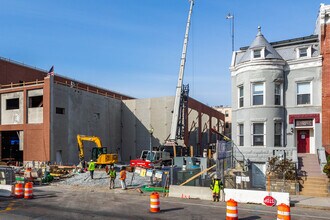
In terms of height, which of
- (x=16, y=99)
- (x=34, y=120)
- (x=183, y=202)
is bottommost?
(x=183, y=202)

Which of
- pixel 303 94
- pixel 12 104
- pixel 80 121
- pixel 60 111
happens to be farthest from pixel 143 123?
pixel 303 94

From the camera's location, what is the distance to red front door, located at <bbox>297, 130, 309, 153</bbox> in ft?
92.2

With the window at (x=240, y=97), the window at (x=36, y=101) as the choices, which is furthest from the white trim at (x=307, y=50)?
the window at (x=36, y=101)

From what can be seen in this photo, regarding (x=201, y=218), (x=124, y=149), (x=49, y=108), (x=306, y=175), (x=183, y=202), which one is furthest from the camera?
(x=124, y=149)

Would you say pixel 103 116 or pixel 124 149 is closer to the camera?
pixel 103 116

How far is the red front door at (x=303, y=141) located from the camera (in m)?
28.1

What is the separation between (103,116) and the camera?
178 ft

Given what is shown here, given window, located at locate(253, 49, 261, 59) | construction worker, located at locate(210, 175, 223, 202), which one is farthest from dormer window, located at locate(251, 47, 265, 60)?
construction worker, located at locate(210, 175, 223, 202)

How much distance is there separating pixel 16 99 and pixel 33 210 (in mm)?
35812

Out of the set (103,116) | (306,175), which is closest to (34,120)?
(103,116)

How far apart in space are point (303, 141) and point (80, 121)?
31.8 meters

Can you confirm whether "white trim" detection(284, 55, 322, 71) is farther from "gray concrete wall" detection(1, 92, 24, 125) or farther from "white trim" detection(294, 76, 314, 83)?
"gray concrete wall" detection(1, 92, 24, 125)

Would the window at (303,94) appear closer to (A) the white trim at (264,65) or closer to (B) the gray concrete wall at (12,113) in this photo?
(A) the white trim at (264,65)

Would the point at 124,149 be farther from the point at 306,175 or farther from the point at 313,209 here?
the point at 313,209
